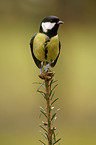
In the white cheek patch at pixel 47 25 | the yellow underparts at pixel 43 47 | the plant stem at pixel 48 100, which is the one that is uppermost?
the white cheek patch at pixel 47 25

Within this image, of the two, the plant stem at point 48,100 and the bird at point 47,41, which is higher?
the bird at point 47,41

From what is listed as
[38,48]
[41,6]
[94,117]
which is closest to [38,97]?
[94,117]

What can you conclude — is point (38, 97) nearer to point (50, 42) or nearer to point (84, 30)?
point (84, 30)

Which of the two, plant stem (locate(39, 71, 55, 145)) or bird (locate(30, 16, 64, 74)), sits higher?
bird (locate(30, 16, 64, 74))

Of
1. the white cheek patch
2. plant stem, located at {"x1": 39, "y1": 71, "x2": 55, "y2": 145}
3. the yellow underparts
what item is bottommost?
plant stem, located at {"x1": 39, "y1": 71, "x2": 55, "y2": 145}

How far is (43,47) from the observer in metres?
0.30

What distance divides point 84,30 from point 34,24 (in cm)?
29

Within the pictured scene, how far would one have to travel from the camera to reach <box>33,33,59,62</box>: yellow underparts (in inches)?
12.0

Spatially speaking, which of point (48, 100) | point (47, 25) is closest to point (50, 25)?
point (47, 25)

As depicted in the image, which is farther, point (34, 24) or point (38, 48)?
point (34, 24)

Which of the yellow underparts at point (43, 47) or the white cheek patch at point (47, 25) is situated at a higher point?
the white cheek patch at point (47, 25)

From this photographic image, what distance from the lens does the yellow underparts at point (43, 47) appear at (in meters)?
0.30

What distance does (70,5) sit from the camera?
110 centimetres

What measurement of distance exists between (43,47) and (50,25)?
35 millimetres
